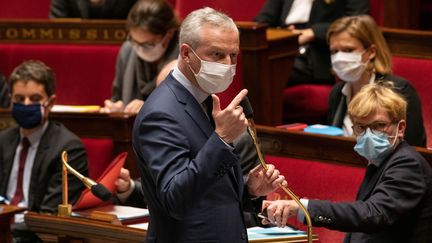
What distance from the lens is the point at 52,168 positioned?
7.89 ft

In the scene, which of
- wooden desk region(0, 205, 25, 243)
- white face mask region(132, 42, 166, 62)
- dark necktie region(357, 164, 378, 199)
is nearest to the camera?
dark necktie region(357, 164, 378, 199)

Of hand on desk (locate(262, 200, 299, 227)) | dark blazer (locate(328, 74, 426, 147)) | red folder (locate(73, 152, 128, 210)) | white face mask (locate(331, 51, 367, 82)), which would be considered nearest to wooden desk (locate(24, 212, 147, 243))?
red folder (locate(73, 152, 128, 210))

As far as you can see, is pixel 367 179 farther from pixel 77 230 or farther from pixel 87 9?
pixel 87 9

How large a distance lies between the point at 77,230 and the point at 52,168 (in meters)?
0.49

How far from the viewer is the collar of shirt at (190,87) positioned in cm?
145

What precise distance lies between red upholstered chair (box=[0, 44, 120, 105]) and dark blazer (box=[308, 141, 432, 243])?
5.00 feet

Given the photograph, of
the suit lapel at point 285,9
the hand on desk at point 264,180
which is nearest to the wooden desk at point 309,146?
the hand on desk at point 264,180

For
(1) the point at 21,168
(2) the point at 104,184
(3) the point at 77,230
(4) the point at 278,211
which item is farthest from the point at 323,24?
(4) the point at 278,211

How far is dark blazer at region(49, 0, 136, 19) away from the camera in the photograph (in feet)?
10.8

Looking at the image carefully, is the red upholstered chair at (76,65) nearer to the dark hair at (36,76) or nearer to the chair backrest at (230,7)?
the chair backrest at (230,7)

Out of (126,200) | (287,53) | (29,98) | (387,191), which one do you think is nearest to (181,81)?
(387,191)

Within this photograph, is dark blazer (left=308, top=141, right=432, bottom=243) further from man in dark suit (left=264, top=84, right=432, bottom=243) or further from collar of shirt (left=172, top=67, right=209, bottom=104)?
collar of shirt (left=172, top=67, right=209, bottom=104)

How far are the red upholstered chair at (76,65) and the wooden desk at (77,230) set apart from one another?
122 cm

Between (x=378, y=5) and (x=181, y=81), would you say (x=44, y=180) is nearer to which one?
(x=181, y=81)
